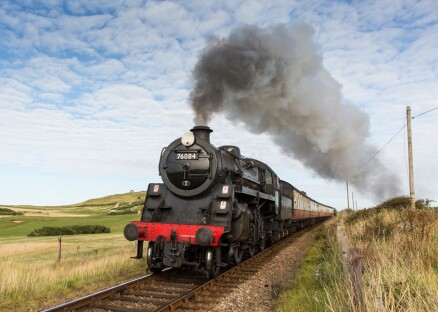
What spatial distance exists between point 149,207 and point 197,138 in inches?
80.8

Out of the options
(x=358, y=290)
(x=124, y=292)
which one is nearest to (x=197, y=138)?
(x=124, y=292)

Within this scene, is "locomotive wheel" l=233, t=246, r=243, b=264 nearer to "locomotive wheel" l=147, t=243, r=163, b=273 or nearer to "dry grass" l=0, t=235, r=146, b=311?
"locomotive wheel" l=147, t=243, r=163, b=273

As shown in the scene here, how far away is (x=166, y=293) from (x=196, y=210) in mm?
2277

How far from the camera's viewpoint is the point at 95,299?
6.09 meters

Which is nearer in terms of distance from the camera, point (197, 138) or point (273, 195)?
point (197, 138)

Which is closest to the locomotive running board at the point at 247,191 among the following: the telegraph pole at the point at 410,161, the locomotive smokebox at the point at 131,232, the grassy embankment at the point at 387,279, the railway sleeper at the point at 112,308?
the grassy embankment at the point at 387,279

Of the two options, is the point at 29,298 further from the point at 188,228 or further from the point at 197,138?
the point at 197,138

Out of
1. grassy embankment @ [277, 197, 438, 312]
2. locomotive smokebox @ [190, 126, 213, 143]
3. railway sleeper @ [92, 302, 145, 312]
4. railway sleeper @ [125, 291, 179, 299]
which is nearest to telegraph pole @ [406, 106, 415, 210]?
grassy embankment @ [277, 197, 438, 312]

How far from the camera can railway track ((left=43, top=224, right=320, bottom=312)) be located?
5.84 m

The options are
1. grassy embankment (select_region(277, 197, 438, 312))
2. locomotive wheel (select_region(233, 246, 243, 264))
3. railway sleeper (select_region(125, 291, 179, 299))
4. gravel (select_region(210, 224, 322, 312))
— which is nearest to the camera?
grassy embankment (select_region(277, 197, 438, 312))

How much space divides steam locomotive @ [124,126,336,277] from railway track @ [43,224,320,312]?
373mm

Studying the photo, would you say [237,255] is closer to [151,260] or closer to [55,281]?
[151,260]

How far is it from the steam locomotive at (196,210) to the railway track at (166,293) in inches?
14.7

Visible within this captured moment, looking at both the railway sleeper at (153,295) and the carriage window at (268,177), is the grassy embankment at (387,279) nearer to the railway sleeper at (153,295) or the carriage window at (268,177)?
the railway sleeper at (153,295)
